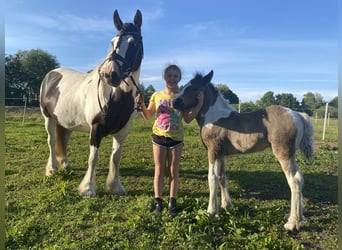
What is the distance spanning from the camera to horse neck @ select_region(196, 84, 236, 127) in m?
4.20

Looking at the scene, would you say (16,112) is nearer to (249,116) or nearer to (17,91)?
(17,91)

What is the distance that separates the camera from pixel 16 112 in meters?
20.4

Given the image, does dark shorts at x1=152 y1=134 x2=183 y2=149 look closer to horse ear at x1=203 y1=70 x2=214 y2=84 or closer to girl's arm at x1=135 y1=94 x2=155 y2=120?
girl's arm at x1=135 y1=94 x2=155 y2=120

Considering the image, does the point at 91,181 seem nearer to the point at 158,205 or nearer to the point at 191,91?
the point at 158,205

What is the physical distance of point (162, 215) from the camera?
4109 mm

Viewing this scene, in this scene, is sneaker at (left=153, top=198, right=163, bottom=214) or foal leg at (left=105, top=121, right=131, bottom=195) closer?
sneaker at (left=153, top=198, right=163, bottom=214)

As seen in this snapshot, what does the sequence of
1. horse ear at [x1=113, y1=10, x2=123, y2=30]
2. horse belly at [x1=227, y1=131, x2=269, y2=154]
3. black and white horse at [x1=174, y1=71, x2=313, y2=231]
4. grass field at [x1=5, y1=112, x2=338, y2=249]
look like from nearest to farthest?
grass field at [x1=5, y1=112, x2=338, y2=249], black and white horse at [x1=174, y1=71, x2=313, y2=231], horse belly at [x1=227, y1=131, x2=269, y2=154], horse ear at [x1=113, y1=10, x2=123, y2=30]

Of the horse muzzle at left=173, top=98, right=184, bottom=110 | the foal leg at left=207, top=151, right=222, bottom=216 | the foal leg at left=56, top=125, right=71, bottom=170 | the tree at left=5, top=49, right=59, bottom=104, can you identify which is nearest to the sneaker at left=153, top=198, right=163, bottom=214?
the foal leg at left=207, top=151, right=222, bottom=216

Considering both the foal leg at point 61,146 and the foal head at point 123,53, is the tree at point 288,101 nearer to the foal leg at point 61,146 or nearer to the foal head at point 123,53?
the foal leg at point 61,146

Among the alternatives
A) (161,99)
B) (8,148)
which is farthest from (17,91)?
(161,99)

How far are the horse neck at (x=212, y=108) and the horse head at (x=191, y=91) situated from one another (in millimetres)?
163

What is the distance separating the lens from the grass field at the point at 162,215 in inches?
137

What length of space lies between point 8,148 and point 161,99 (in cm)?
660

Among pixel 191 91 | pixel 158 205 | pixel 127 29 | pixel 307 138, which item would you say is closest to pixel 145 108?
pixel 191 91
